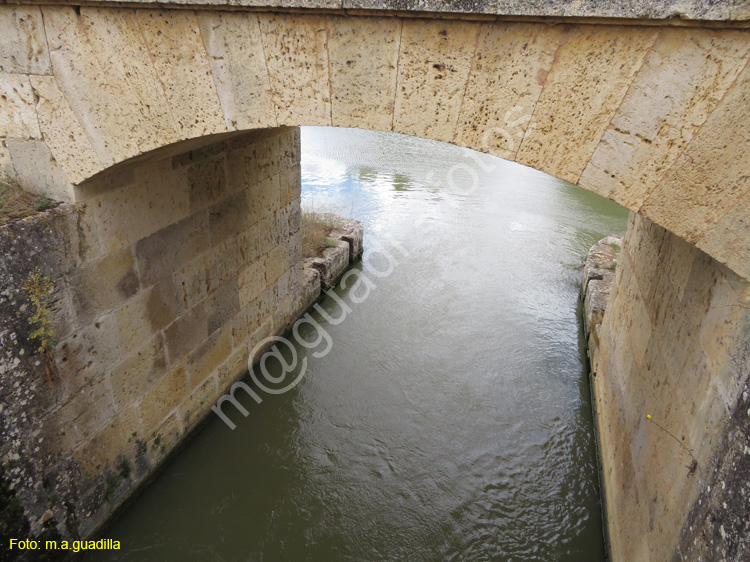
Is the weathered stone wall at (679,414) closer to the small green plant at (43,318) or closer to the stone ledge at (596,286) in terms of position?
the stone ledge at (596,286)

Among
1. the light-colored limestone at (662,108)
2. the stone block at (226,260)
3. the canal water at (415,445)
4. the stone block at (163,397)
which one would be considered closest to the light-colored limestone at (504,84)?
the light-colored limestone at (662,108)

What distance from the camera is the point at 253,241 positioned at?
4.20 meters

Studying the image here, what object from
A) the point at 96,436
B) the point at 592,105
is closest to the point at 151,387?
the point at 96,436

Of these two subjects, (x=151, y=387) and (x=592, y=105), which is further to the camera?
(x=151, y=387)

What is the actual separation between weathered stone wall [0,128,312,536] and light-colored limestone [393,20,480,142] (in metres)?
1.70

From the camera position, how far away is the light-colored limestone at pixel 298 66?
2066 mm

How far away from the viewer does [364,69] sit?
6.81 ft

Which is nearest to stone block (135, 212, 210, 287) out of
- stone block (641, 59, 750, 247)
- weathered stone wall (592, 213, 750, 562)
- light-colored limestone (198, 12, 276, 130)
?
light-colored limestone (198, 12, 276, 130)

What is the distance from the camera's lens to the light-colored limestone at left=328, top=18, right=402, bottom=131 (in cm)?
200

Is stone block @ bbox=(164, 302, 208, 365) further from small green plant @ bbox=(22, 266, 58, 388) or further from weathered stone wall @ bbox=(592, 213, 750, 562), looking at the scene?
weathered stone wall @ bbox=(592, 213, 750, 562)

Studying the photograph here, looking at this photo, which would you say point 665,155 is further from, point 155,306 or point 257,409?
point 257,409

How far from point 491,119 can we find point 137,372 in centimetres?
257

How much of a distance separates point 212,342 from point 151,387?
68 centimetres

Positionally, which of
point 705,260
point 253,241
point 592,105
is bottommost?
point 253,241
